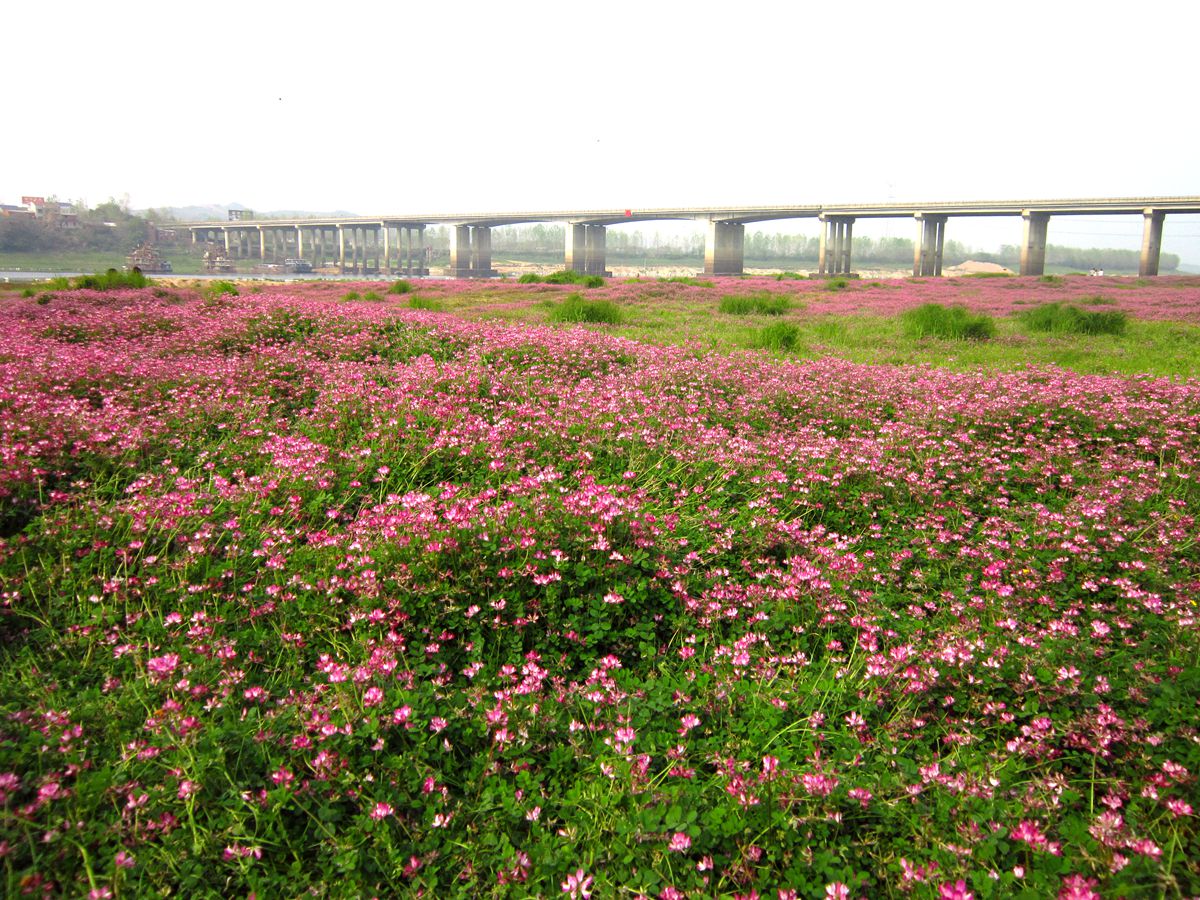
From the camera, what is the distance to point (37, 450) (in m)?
4.42

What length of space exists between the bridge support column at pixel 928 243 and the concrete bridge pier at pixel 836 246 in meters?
7.44

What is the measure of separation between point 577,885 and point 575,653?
1.32 meters

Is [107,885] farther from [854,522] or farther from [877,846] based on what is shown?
[854,522]

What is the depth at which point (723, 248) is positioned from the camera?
8050 centimetres

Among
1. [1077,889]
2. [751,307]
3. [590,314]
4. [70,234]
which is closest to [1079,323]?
[751,307]

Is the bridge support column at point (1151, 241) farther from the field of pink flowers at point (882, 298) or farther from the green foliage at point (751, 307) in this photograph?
the green foliage at point (751, 307)

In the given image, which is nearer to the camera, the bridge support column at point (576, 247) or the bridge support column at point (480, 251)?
the bridge support column at point (576, 247)

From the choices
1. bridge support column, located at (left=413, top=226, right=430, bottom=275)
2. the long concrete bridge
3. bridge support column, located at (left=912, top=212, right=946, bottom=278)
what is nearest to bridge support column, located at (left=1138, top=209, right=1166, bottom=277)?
the long concrete bridge

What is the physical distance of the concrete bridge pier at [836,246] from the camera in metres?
77.4

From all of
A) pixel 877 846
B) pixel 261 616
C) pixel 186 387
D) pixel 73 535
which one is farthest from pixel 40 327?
pixel 877 846

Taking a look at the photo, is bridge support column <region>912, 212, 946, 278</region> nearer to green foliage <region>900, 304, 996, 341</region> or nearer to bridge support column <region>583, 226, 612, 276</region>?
bridge support column <region>583, 226, 612, 276</region>

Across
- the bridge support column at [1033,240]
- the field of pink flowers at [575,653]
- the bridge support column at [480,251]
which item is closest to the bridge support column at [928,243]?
the bridge support column at [1033,240]

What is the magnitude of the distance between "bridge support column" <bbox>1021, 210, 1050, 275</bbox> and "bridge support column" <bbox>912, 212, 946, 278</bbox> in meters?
8.51

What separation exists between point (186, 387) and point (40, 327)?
525 cm
